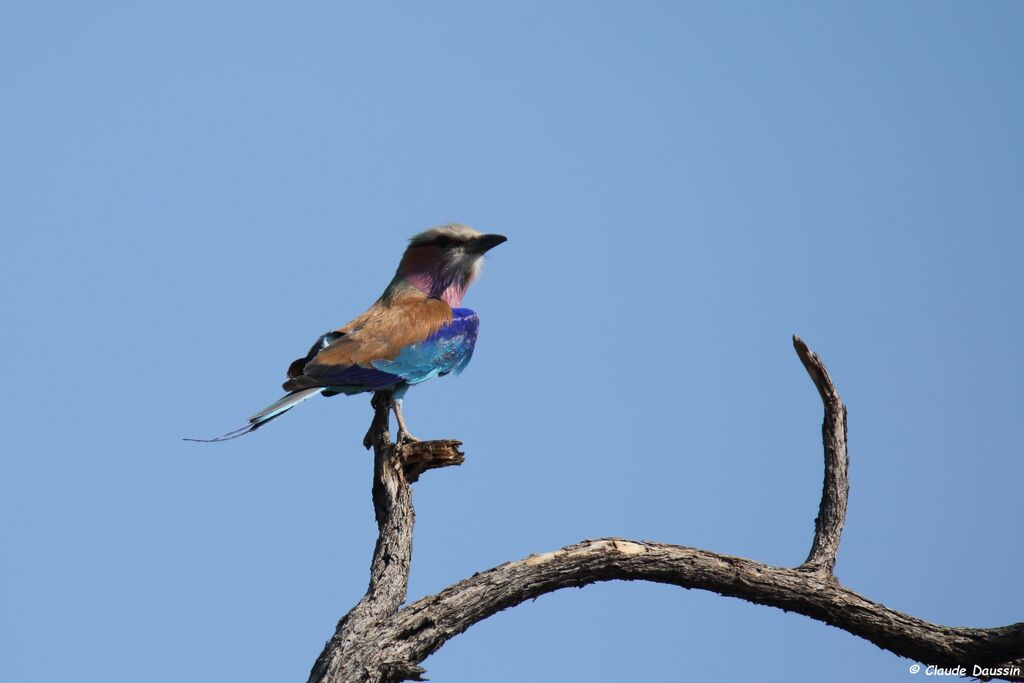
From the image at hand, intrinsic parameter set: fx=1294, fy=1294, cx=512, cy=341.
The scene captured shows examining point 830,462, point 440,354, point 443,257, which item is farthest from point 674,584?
point 443,257

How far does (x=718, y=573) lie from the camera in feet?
19.7

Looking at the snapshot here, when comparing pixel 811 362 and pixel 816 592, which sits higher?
pixel 811 362

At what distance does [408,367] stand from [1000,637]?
3691mm

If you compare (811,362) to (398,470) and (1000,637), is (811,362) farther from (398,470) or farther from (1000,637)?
(398,470)

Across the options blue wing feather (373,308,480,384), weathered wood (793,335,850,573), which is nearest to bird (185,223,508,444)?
blue wing feather (373,308,480,384)

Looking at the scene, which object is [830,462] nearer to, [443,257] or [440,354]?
[440,354]

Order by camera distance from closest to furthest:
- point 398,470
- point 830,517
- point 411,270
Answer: point 830,517, point 398,470, point 411,270

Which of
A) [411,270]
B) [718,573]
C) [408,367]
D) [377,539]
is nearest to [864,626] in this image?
[718,573]

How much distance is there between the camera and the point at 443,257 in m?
8.80

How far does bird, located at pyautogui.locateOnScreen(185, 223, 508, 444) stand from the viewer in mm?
7480

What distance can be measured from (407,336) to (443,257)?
94 cm

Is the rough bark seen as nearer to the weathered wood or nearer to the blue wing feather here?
the weathered wood

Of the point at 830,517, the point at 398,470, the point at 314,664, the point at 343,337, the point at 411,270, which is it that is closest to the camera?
the point at 314,664

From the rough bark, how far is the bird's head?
2832 mm
